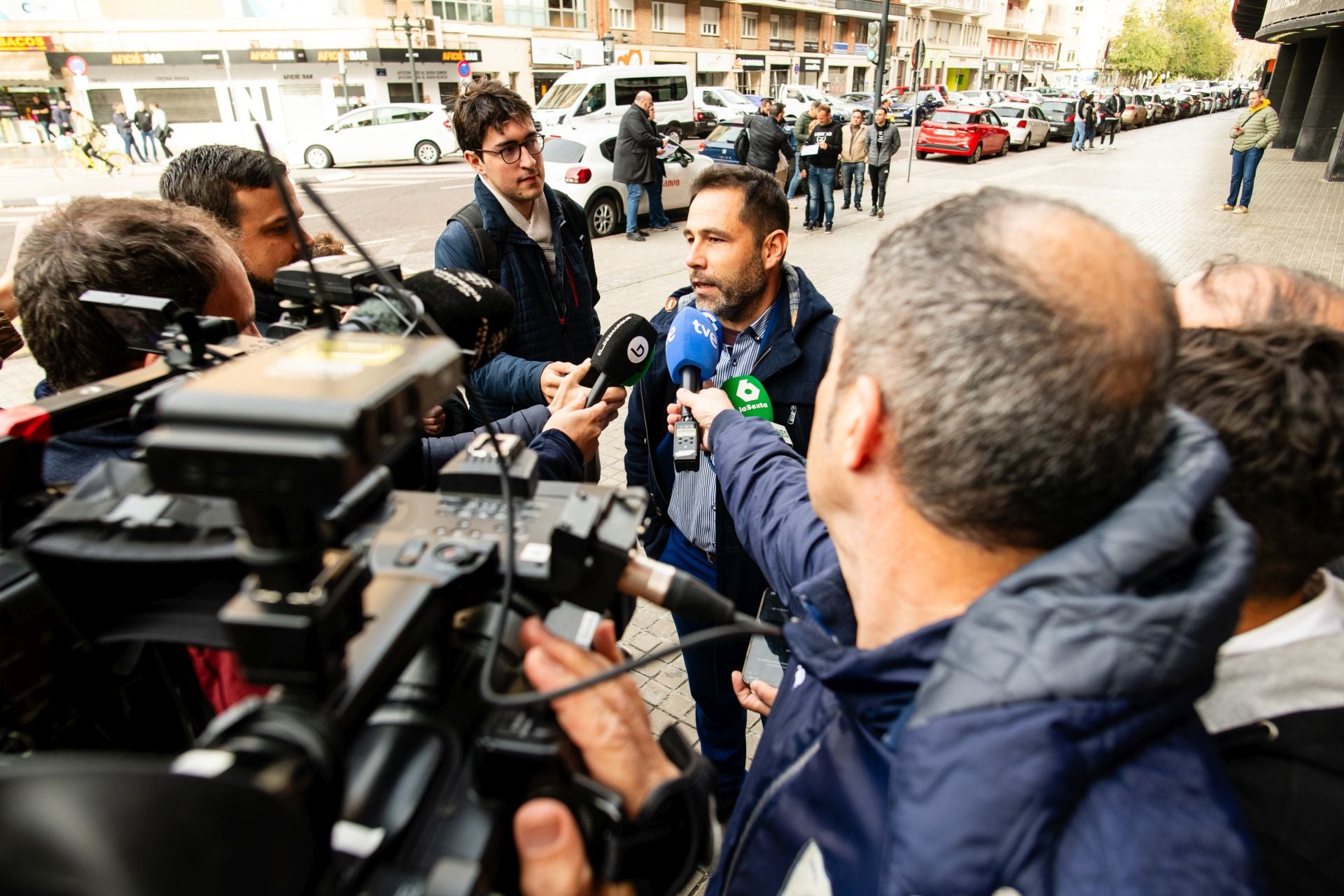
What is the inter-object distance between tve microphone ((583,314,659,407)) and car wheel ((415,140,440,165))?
21.8 metres

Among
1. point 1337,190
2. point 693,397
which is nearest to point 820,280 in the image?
point 693,397

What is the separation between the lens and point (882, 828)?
2.99 ft

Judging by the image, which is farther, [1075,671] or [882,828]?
[882,828]

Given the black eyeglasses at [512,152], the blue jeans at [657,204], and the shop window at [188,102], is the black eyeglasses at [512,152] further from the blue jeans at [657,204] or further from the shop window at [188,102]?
the shop window at [188,102]

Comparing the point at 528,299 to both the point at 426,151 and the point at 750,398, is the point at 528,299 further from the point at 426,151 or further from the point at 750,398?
the point at 426,151

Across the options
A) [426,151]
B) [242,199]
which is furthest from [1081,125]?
[242,199]

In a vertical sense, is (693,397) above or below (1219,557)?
below

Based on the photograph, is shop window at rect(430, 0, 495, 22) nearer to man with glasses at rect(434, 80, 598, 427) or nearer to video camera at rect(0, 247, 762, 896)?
man with glasses at rect(434, 80, 598, 427)

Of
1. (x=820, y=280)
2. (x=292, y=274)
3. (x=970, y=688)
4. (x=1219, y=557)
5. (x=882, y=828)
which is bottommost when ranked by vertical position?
(x=820, y=280)

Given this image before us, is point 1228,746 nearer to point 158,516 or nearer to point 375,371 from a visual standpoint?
point 375,371

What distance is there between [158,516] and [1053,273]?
105 centimetres

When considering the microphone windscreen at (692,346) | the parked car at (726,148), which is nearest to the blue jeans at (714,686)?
the microphone windscreen at (692,346)

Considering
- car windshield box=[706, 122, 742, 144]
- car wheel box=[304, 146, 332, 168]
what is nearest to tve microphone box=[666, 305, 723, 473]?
car windshield box=[706, 122, 742, 144]

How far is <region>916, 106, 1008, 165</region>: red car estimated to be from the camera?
64.8ft
